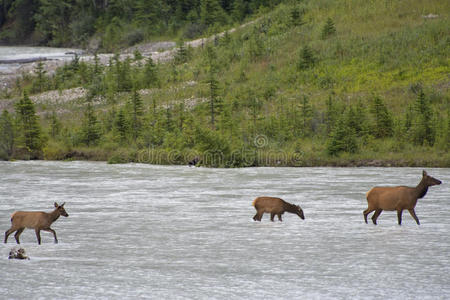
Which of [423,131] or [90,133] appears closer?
[423,131]

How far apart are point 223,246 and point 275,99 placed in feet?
96.1

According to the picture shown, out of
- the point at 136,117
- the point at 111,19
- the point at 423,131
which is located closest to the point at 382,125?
the point at 423,131

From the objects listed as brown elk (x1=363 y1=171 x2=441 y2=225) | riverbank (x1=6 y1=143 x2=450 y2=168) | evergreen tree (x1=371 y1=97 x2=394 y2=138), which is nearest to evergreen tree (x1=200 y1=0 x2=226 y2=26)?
riverbank (x1=6 y1=143 x2=450 y2=168)

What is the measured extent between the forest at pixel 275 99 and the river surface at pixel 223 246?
28.0 feet

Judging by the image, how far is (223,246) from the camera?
1183 centimetres

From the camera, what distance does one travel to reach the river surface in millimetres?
8969

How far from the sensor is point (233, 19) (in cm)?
8056

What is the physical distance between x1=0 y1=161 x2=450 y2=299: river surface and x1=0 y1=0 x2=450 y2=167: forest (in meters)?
8.53

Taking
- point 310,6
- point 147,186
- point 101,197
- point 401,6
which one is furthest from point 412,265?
point 310,6

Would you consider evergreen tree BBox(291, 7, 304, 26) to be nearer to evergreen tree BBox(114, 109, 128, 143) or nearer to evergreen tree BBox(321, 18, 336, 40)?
evergreen tree BBox(321, 18, 336, 40)

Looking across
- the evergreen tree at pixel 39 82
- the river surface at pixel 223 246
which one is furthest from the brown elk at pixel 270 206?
the evergreen tree at pixel 39 82

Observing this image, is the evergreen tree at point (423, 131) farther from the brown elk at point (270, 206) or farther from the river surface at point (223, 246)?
the brown elk at point (270, 206)

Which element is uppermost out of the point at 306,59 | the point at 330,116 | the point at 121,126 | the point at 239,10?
the point at 239,10

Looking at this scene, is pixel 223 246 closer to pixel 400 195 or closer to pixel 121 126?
pixel 400 195
